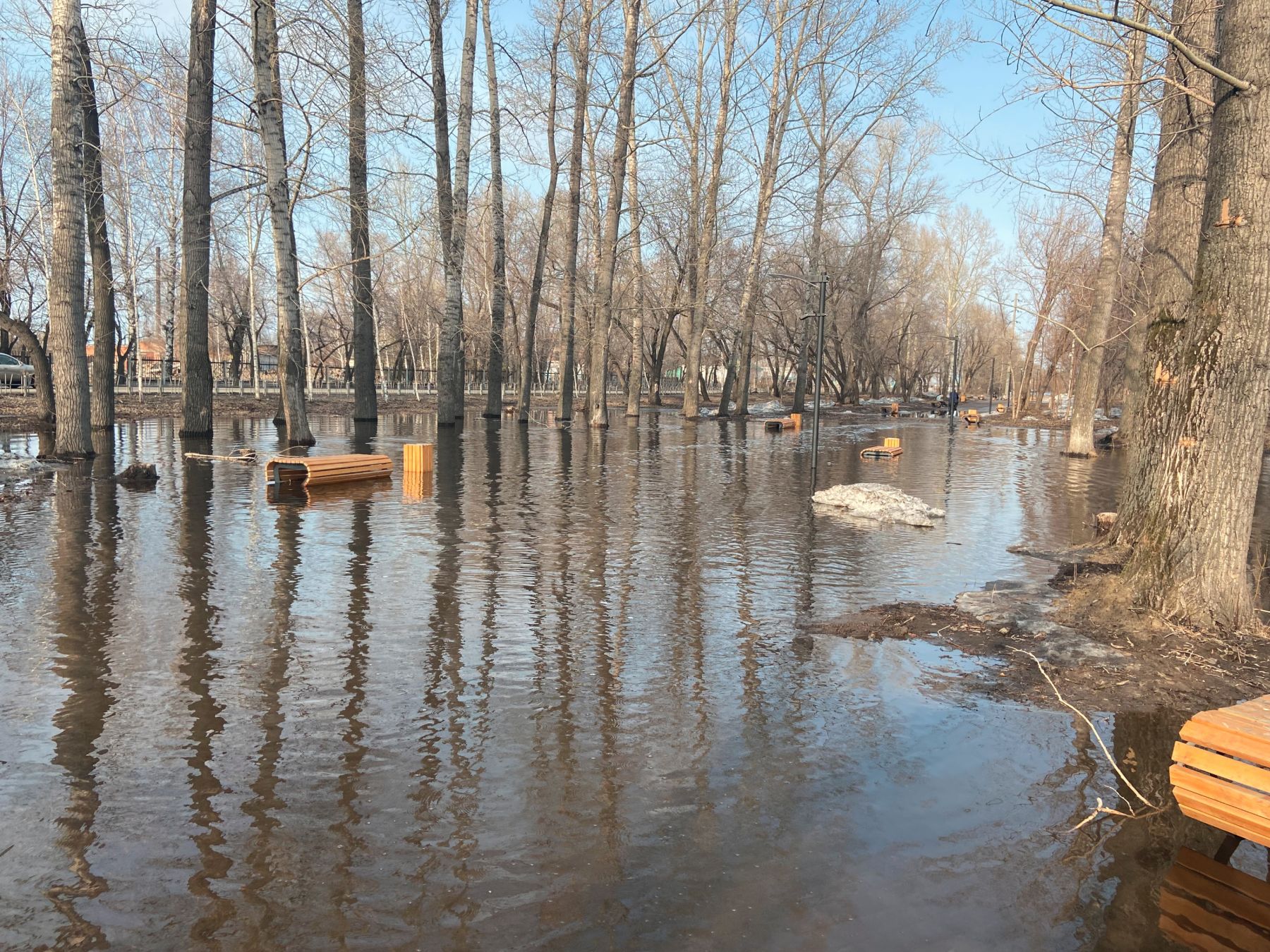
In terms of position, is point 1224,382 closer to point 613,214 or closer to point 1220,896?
point 1220,896

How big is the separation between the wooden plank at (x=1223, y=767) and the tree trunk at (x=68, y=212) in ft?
52.9

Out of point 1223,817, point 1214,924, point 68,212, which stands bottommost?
point 1214,924

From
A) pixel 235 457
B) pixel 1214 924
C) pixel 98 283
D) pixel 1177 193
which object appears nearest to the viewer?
pixel 1214 924

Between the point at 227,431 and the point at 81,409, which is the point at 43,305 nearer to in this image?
the point at 227,431

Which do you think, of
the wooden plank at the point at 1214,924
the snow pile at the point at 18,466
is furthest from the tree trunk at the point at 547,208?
the wooden plank at the point at 1214,924

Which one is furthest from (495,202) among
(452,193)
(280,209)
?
(280,209)

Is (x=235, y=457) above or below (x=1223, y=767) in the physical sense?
above

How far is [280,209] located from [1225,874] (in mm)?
19163

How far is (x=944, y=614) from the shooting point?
7.06 meters

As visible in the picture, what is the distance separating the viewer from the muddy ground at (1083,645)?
5355 mm

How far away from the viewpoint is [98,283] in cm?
2003

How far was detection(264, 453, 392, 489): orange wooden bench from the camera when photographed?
13344mm

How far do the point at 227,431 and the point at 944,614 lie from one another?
23.9 metres

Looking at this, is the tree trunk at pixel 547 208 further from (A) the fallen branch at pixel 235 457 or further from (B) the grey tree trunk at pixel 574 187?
(A) the fallen branch at pixel 235 457
